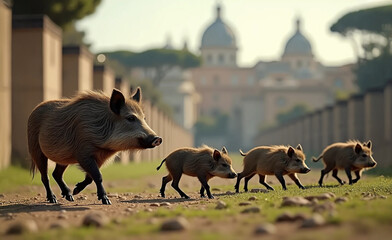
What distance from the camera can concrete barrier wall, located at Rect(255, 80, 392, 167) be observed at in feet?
121

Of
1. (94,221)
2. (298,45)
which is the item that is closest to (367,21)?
(94,221)

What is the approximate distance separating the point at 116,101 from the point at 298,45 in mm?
182211

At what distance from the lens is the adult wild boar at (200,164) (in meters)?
14.0

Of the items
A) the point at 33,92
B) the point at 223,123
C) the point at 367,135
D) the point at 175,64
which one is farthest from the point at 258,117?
the point at 33,92

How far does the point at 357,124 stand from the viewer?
45.2 metres

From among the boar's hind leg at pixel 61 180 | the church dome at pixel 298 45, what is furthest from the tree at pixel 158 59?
the boar's hind leg at pixel 61 180

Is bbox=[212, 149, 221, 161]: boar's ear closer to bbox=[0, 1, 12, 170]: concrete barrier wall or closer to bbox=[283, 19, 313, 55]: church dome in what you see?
bbox=[0, 1, 12, 170]: concrete barrier wall

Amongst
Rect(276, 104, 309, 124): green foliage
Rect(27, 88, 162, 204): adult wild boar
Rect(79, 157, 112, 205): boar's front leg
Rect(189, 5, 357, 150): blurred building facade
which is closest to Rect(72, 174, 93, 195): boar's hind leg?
Rect(27, 88, 162, 204): adult wild boar

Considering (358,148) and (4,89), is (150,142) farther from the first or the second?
(4,89)

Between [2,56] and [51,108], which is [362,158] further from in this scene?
[2,56]

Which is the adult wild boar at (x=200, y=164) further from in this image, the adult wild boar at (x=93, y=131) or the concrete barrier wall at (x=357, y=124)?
the concrete barrier wall at (x=357, y=124)

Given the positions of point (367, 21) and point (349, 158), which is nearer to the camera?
point (349, 158)

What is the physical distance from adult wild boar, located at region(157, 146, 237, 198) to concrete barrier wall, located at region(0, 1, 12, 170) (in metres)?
9.92

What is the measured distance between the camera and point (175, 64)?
442 feet
